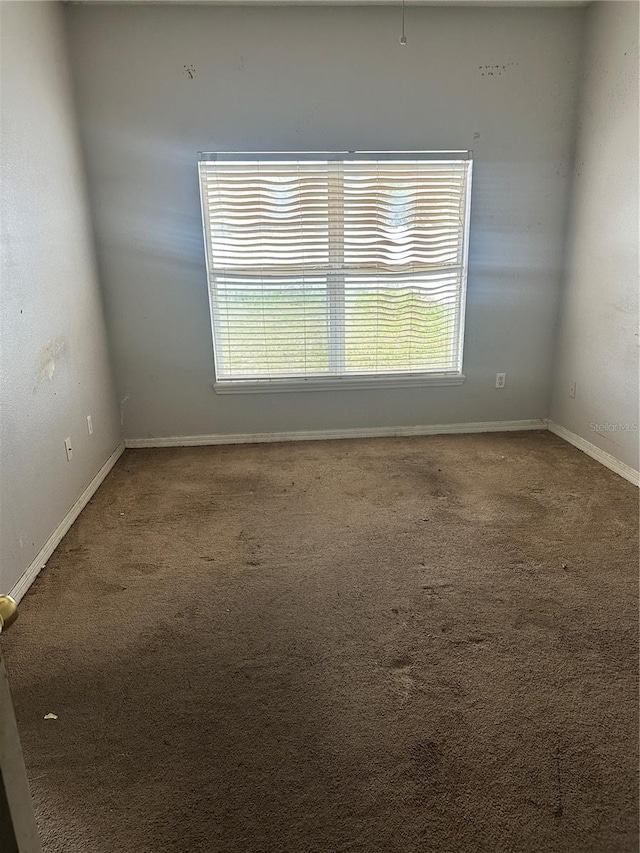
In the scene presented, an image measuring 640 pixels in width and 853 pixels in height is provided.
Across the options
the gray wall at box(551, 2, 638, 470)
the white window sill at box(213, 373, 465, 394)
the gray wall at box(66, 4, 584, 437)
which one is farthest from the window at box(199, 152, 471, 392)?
the gray wall at box(551, 2, 638, 470)

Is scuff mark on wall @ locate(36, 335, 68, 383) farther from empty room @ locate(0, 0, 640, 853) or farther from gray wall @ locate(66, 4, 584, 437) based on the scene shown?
Result: gray wall @ locate(66, 4, 584, 437)

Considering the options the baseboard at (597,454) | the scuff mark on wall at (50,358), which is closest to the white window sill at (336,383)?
the baseboard at (597,454)

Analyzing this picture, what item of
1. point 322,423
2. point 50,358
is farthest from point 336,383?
point 50,358

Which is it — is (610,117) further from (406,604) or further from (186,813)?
(186,813)

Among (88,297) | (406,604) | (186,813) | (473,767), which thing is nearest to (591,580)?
(406,604)

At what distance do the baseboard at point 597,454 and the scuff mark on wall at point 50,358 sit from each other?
3228mm

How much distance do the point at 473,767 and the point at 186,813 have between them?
75 cm

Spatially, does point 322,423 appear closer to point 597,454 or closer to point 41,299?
point 597,454

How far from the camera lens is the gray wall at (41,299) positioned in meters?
2.32

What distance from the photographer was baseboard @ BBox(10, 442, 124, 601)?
2.28 meters

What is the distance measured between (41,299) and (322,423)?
200cm

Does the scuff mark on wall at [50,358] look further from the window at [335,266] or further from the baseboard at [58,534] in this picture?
the window at [335,266]

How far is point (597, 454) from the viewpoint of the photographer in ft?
11.6

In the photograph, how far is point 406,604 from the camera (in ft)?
7.06
